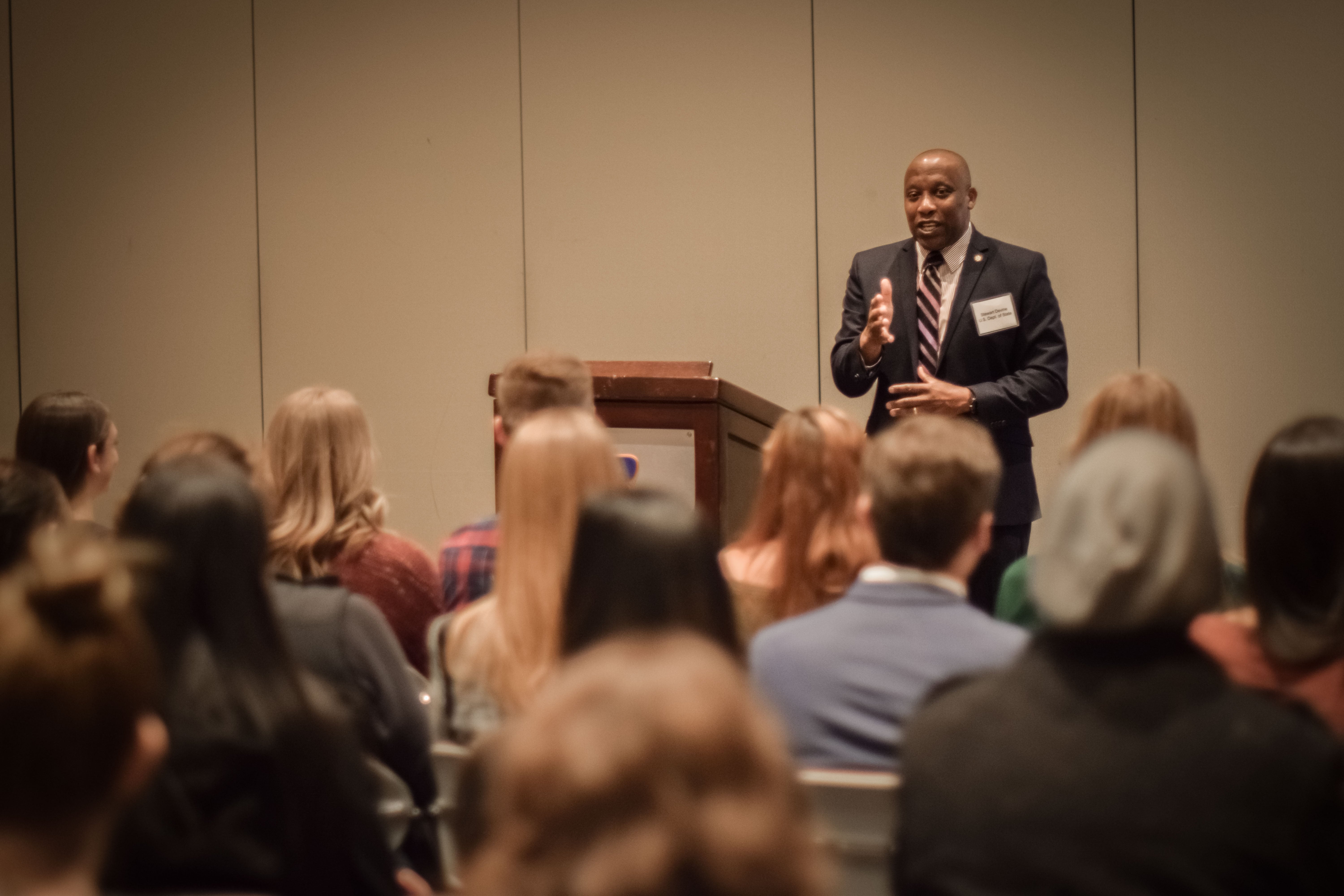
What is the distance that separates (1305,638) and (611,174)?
425 cm

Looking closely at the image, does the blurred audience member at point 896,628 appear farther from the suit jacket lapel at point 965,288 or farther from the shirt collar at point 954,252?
the shirt collar at point 954,252

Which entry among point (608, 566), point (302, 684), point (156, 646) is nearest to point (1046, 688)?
point (608, 566)

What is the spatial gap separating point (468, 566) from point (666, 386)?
1190mm

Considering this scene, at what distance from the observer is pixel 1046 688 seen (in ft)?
4.52

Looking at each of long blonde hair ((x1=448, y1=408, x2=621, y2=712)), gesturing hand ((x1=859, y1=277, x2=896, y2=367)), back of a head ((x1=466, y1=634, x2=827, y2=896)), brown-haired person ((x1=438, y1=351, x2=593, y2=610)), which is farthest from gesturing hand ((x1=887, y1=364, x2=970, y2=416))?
back of a head ((x1=466, y1=634, x2=827, y2=896))

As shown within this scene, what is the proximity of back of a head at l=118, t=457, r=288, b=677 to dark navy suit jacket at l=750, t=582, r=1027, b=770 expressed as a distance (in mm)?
668

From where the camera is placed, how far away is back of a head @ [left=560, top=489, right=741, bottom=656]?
1.63 m

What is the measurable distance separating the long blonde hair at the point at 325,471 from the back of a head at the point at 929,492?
111 centimetres

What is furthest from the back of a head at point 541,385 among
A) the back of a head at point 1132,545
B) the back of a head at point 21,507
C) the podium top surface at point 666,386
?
the back of a head at point 1132,545

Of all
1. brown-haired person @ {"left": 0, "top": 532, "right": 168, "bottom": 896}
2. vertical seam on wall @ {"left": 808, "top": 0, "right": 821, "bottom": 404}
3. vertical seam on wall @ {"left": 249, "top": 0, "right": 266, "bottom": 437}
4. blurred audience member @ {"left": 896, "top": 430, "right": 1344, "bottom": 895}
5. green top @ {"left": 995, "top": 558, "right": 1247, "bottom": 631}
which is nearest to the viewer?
brown-haired person @ {"left": 0, "top": 532, "right": 168, "bottom": 896}

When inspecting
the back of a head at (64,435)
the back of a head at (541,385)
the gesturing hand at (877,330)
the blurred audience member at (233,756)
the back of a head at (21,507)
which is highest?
the gesturing hand at (877,330)

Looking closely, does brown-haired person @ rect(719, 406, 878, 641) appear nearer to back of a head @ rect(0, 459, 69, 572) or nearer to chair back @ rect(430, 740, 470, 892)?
chair back @ rect(430, 740, 470, 892)

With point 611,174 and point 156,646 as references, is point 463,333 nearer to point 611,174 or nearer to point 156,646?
point 611,174

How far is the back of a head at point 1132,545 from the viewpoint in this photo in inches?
53.5
